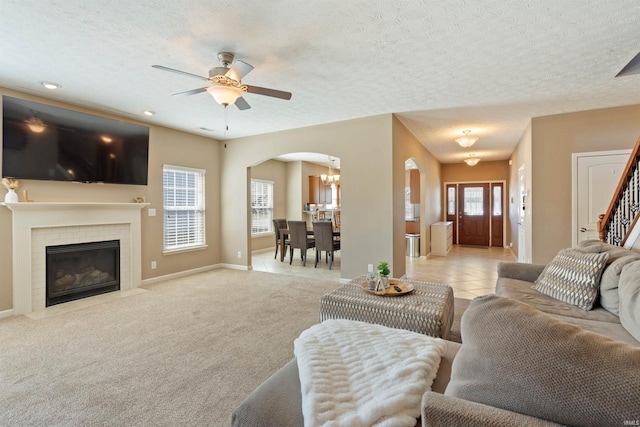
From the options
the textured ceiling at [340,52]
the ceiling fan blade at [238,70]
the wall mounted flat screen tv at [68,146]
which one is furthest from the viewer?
the wall mounted flat screen tv at [68,146]

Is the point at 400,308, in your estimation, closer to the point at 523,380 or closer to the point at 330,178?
the point at 523,380

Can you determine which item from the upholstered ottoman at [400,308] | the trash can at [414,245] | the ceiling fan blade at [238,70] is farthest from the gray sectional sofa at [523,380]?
the trash can at [414,245]

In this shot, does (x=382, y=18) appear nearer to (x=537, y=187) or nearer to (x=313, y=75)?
(x=313, y=75)

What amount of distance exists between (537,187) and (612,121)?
1272 millimetres

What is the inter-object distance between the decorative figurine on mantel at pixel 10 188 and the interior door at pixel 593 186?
743 centimetres

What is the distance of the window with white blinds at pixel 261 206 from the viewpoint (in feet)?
27.6

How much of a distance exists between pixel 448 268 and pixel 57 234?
6.61 metres

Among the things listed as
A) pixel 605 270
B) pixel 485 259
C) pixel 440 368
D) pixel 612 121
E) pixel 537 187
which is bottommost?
pixel 485 259

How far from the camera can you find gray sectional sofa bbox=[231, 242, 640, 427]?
2.27 ft

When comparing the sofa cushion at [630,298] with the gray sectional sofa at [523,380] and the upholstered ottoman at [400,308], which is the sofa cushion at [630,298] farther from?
the gray sectional sofa at [523,380]

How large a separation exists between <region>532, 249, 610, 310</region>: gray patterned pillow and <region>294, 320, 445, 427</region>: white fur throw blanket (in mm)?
1594

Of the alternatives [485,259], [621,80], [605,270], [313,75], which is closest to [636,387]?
[605,270]

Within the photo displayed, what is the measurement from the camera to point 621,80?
11.2 ft

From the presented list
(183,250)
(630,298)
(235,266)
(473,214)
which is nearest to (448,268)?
(473,214)
